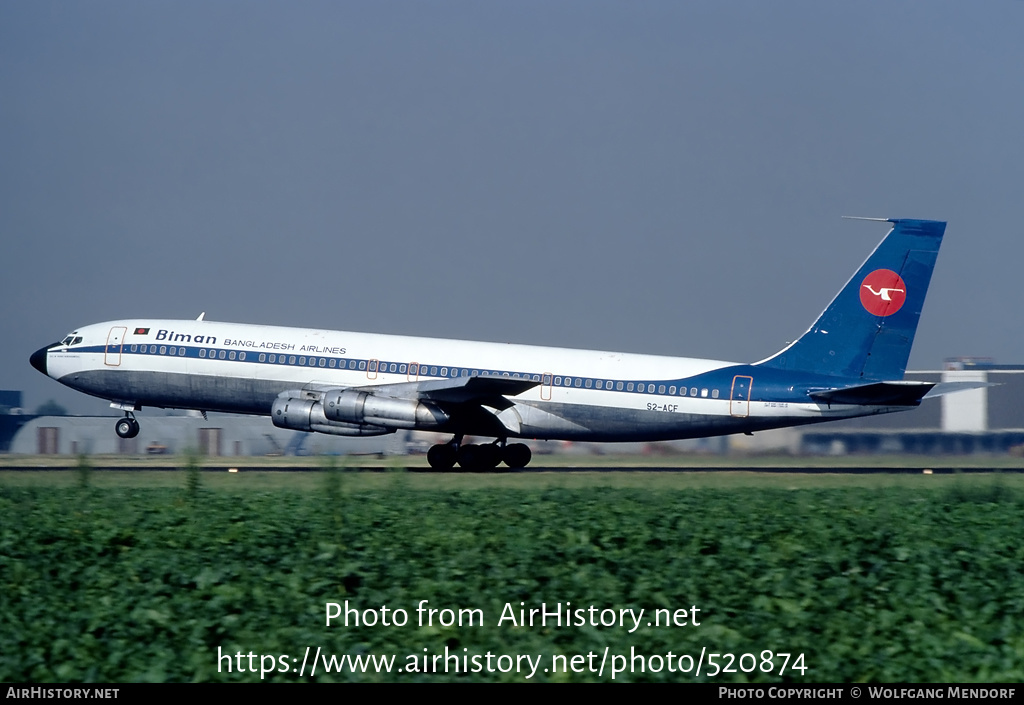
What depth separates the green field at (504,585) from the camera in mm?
11305

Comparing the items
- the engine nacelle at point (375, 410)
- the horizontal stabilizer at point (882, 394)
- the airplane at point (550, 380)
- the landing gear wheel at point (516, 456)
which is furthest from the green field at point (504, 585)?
the landing gear wheel at point (516, 456)

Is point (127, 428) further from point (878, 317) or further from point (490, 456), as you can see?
point (878, 317)

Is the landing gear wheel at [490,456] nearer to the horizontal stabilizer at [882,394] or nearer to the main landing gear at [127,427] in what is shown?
the horizontal stabilizer at [882,394]

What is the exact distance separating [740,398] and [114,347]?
19.3 meters

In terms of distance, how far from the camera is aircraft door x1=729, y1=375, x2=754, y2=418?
31362mm

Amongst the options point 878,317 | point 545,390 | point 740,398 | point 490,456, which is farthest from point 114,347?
Answer: point 878,317

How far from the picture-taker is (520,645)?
1151 cm

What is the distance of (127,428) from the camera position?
34.4 meters

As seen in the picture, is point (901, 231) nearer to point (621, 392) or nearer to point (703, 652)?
point (621, 392)

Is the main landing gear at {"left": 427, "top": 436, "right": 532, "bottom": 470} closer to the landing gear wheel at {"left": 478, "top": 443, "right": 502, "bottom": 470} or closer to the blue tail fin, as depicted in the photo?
the landing gear wheel at {"left": 478, "top": 443, "right": 502, "bottom": 470}

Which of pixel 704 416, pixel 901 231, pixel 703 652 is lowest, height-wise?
pixel 703 652

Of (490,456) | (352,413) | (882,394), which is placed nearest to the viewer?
(882,394)

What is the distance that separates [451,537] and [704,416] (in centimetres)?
1709

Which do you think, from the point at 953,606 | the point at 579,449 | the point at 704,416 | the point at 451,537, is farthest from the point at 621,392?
the point at 953,606
